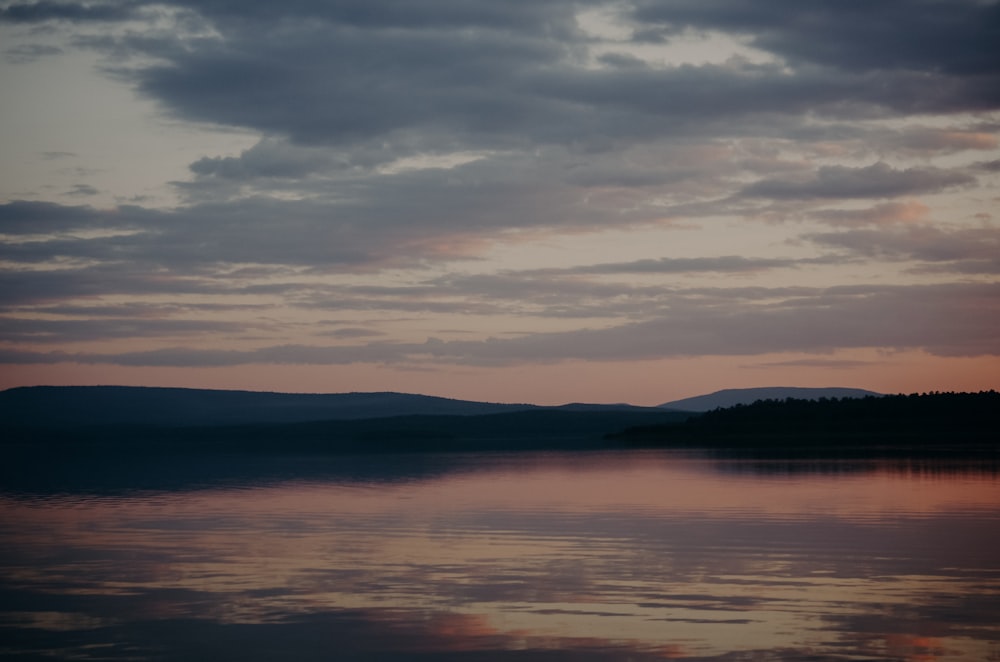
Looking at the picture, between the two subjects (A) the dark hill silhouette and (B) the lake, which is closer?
(B) the lake

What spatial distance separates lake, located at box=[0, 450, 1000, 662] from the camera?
508 inches

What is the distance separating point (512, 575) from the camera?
1731 cm

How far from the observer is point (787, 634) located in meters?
13.0

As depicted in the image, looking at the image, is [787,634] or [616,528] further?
[616,528]

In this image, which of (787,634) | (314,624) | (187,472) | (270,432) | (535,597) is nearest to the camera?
(787,634)

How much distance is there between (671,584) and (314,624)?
5.08 meters

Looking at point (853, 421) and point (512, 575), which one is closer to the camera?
point (512, 575)

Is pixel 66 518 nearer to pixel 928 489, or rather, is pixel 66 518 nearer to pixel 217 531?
pixel 217 531

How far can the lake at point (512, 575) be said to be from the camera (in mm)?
12891

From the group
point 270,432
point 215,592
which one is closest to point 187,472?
point 215,592

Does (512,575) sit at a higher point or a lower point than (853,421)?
lower

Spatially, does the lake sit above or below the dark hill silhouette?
below

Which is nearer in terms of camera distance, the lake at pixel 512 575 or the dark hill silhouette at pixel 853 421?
the lake at pixel 512 575

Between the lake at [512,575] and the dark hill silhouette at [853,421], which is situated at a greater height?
the dark hill silhouette at [853,421]
